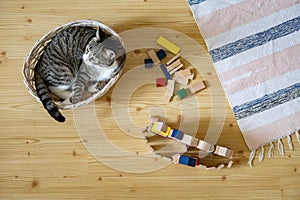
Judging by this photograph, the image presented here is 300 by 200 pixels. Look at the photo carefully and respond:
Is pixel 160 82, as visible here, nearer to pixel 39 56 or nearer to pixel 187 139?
pixel 187 139

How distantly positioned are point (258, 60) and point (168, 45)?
336 mm

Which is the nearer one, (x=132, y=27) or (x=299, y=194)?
(x=299, y=194)

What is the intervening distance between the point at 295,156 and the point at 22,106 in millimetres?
1005

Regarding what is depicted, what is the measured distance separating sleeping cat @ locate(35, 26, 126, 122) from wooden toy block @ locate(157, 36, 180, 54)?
0.60 ft

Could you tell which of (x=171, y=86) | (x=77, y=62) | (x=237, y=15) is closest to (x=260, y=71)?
(x=237, y=15)

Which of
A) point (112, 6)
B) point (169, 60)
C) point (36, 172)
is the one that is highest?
point (112, 6)

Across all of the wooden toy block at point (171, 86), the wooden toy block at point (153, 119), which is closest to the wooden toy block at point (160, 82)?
the wooden toy block at point (171, 86)

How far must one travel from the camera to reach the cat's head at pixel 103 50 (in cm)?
127

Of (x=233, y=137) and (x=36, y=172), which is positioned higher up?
(x=233, y=137)

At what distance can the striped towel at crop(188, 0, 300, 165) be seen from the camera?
142cm

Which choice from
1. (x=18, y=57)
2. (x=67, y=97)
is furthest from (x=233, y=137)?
(x=18, y=57)

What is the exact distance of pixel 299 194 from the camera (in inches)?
54.1

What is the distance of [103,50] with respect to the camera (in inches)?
50.2

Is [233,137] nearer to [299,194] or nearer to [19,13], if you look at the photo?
[299,194]
